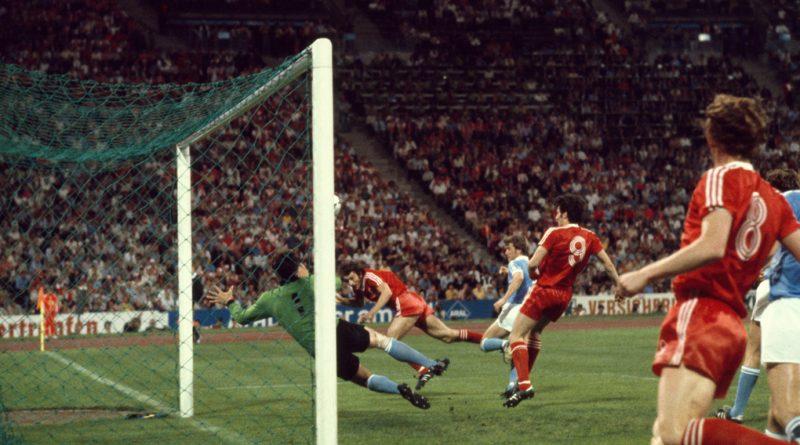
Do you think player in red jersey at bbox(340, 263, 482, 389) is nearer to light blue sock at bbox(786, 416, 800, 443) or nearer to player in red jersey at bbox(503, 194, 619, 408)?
player in red jersey at bbox(503, 194, 619, 408)

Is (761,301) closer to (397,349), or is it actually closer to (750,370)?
(750,370)

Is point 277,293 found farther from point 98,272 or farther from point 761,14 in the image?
point 761,14

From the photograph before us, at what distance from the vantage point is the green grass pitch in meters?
9.91

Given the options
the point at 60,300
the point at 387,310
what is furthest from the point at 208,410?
the point at 387,310

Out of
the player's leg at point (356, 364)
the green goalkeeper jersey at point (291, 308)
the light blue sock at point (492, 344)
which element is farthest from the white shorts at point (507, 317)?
the green goalkeeper jersey at point (291, 308)

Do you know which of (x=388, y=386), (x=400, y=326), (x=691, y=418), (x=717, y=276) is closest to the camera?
(x=691, y=418)

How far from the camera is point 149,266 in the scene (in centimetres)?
2475

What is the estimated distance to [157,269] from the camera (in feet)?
80.8

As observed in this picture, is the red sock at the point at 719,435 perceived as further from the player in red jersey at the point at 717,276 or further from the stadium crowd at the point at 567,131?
the stadium crowd at the point at 567,131

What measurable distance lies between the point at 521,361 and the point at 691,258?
22.5 feet

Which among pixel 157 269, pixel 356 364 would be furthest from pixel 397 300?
pixel 157 269

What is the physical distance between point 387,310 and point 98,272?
898cm

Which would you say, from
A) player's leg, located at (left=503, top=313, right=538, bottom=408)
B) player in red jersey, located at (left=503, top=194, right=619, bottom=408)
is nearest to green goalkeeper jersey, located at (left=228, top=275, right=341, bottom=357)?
player's leg, located at (left=503, top=313, right=538, bottom=408)

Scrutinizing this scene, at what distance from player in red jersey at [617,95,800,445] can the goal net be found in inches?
128
